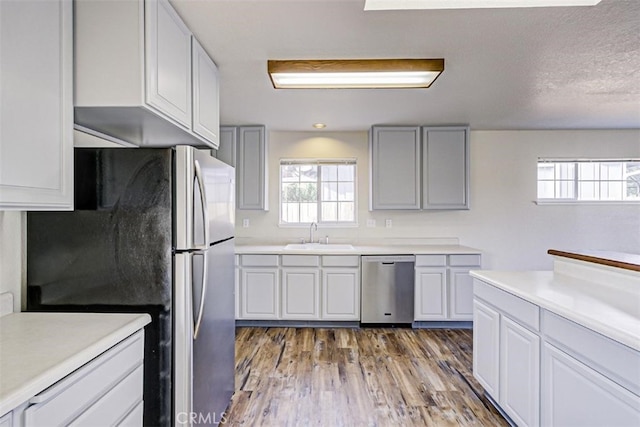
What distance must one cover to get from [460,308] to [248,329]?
230 cm

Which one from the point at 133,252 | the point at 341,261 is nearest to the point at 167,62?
the point at 133,252

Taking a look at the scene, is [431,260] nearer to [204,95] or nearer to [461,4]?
[461,4]

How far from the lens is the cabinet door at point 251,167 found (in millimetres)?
3996

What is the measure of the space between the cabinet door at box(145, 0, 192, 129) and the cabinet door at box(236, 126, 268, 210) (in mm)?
2099

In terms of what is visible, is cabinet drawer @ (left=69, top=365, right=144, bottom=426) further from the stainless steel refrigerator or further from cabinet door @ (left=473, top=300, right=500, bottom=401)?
cabinet door @ (left=473, top=300, right=500, bottom=401)

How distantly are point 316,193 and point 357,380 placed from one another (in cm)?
236

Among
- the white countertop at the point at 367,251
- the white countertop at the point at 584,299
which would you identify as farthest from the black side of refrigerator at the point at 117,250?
the white countertop at the point at 367,251

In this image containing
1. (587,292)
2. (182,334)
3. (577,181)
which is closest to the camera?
(182,334)

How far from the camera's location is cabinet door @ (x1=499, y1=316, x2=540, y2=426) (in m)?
1.72

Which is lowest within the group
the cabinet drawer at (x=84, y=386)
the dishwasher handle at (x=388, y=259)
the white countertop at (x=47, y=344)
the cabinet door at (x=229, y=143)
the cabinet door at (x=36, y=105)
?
the cabinet drawer at (x=84, y=386)

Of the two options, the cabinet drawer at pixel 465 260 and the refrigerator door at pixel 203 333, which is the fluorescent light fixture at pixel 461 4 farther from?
the cabinet drawer at pixel 465 260

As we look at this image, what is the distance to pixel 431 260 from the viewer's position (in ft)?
12.4

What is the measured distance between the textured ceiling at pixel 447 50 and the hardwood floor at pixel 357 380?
2.23 metres

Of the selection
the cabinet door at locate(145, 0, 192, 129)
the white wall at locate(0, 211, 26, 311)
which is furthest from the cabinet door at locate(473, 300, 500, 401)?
the white wall at locate(0, 211, 26, 311)
